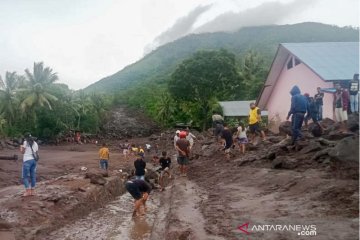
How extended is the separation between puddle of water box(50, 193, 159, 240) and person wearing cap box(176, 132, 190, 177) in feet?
7.82

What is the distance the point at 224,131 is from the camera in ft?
51.4

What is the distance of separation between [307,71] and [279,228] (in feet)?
48.8

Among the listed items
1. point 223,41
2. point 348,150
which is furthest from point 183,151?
point 223,41

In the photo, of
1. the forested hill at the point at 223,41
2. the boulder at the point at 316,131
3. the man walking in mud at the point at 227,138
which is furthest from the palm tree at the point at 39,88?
the forested hill at the point at 223,41

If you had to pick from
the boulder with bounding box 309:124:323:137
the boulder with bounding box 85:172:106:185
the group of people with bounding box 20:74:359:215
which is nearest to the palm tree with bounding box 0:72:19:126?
the boulder with bounding box 85:172:106:185

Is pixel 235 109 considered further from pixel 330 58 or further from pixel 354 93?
pixel 354 93

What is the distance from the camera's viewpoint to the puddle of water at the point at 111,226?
10.1 metres

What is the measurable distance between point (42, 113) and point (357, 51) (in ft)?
114

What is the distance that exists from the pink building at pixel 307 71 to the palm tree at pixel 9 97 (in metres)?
28.1

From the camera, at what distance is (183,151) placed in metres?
15.6

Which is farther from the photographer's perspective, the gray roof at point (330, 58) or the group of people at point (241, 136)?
the gray roof at point (330, 58)

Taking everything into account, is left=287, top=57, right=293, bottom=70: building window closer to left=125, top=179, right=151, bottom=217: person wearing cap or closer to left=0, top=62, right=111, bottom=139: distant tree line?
left=125, top=179, right=151, bottom=217: person wearing cap

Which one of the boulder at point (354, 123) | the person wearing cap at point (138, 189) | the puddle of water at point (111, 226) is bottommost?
the puddle of water at point (111, 226)

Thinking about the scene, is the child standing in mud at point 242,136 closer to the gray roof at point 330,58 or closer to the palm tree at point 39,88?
the gray roof at point 330,58
